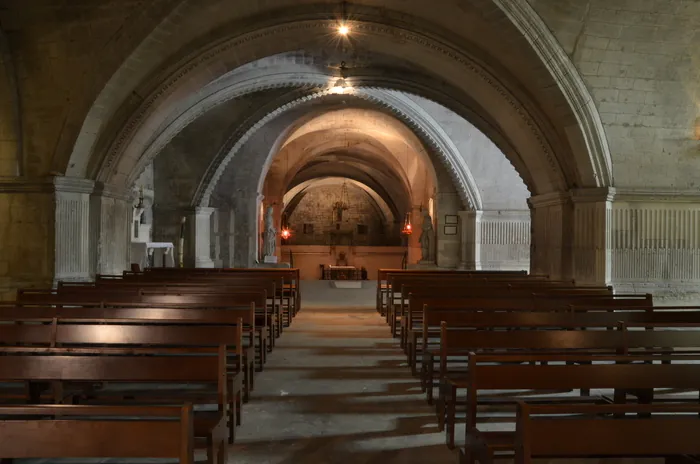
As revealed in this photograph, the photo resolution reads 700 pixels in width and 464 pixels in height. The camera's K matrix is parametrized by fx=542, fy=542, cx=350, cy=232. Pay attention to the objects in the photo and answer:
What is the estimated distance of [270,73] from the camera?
38.9 feet

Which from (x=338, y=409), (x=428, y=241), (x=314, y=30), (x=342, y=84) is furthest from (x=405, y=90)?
(x=338, y=409)

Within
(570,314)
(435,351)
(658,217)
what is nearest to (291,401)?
(435,351)

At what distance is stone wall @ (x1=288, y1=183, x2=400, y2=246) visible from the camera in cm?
3409

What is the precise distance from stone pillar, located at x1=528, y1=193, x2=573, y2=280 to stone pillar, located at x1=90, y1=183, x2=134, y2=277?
8015 millimetres

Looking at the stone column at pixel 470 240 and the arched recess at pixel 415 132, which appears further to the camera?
the stone column at pixel 470 240

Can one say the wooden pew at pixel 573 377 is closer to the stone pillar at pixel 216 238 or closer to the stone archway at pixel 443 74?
the stone archway at pixel 443 74

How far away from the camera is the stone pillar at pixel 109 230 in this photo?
9273 mm

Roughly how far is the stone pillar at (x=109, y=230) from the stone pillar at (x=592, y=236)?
811cm

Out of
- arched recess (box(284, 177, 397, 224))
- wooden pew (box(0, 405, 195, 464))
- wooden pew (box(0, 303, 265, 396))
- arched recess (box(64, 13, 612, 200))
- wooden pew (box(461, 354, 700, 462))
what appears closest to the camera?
wooden pew (box(0, 405, 195, 464))

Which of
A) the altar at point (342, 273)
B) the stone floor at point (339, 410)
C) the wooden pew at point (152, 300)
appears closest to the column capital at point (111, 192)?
the wooden pew at point (152, 300)

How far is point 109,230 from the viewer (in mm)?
9695

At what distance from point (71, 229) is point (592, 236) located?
8436 mm

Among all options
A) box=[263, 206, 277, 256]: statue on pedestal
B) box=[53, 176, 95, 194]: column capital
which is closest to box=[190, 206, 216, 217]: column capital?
box=[263, 206, 277, 256]: statue on pedestal

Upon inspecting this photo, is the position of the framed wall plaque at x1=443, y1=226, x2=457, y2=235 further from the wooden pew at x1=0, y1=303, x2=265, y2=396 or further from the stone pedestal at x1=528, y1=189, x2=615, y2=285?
the wooden pew at x1=0, y1=303, x2=265, y2=396
